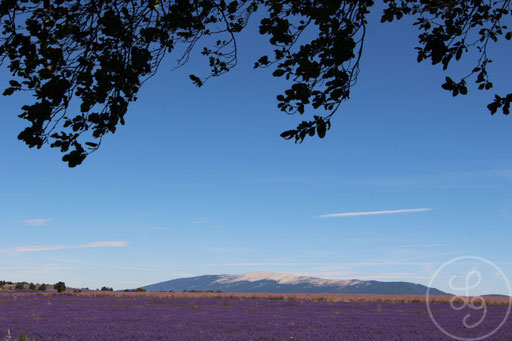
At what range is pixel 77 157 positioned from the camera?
4.34m

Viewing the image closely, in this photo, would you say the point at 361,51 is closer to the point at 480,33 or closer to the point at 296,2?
the point at 296,2

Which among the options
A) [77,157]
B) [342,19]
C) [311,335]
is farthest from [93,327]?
[342,19]

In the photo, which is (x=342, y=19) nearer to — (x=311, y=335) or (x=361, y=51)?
(x=361, y=51)

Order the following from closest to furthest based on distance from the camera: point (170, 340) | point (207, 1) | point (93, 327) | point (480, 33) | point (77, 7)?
A: point (77, 7) → point (207, 1) → point (480, 33) → point (170, 340) → point (93, 327)

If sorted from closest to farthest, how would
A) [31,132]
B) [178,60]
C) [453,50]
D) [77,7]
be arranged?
[31,132] < [77,7] < [453,50] < [178,60]

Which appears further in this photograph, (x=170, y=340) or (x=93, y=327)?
(x=93, y=327)

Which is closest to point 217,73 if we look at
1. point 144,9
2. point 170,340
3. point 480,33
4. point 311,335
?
point 144,9

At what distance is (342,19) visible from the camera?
4.94 meters

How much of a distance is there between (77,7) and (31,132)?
1.49 metres

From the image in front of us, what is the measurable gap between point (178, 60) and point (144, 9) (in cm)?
100

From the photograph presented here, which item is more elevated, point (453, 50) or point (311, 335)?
point (453, 50)

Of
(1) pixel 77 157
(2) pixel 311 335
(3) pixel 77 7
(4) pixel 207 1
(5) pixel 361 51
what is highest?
(4) pixel 207 1

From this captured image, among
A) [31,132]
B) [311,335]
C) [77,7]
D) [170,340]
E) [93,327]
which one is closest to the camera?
[31,132]

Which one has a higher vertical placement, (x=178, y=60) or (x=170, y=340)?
(x=178, y=60)
